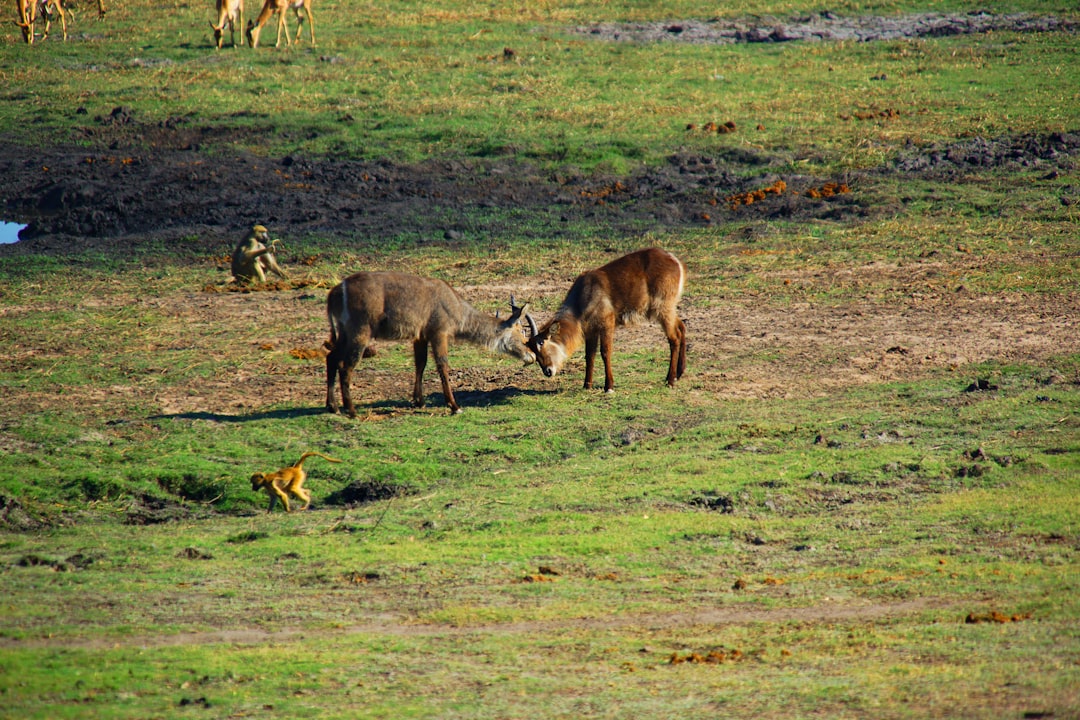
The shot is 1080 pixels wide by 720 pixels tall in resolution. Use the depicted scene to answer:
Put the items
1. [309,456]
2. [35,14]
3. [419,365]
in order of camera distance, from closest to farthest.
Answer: [309,456], [419,365], [35,14]

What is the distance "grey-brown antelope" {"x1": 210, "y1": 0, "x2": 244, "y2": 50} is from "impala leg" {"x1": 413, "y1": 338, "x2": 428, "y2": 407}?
1815 centimetres

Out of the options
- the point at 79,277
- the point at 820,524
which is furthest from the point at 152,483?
the point at 79,277

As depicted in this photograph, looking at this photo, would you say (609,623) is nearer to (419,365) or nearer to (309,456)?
(309,456)

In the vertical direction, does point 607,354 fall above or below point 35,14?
below

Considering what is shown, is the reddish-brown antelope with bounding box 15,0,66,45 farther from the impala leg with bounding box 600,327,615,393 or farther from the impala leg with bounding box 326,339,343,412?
the impala leg with bounding box 600,327,615,393

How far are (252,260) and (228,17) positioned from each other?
14.8 m

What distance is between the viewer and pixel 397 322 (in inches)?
461

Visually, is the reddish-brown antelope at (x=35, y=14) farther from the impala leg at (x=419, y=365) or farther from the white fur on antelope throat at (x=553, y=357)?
the white fur on antelope throat at (x=553, y=357)

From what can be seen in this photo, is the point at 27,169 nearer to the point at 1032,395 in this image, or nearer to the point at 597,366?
the point at 597,366

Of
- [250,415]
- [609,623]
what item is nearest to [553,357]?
[250,415]

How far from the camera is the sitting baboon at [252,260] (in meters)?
16.0

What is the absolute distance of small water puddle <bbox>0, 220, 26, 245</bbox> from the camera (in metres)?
19.4

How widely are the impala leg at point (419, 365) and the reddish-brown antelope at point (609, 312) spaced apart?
3.92ft

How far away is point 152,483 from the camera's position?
967cm
